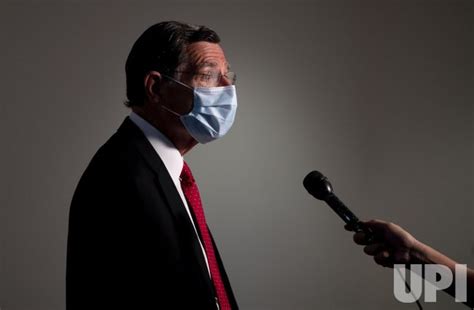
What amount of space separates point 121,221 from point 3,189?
6.82 ft

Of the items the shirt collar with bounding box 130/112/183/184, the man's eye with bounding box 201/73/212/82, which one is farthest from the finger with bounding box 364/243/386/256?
the man's eye with bounding box 201/73/212/82

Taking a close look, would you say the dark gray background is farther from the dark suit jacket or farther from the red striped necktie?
the dark suit jacket

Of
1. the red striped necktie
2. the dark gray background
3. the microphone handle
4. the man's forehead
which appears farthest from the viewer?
the dark gray background

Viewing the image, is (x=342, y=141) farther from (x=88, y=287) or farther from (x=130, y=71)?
(x=88, y=287)

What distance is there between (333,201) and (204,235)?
1.26ft

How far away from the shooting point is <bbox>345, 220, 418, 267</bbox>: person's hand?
0.94m

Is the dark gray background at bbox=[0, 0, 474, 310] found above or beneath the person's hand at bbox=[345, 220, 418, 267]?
above

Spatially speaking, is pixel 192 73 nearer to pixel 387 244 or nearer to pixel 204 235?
pixel 204 235

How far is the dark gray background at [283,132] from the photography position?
2.65 meters

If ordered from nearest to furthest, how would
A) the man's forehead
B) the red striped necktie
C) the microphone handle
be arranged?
the microphone handle, the red striped necktie, the man's forehead

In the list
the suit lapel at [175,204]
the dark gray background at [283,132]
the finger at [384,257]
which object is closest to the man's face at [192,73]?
the suit lapel at [175,204]

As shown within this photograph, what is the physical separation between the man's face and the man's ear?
3cm

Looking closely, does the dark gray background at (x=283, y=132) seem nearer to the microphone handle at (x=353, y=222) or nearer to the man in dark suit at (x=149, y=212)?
the man in dark suit at (x=149, y=212)

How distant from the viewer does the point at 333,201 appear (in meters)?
0.99
